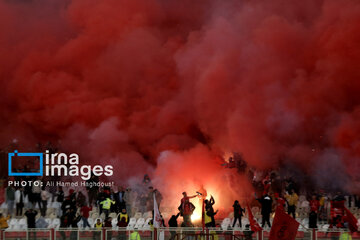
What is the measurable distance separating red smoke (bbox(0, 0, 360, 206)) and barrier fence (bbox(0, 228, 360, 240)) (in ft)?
25.7

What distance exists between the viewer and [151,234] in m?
19.4

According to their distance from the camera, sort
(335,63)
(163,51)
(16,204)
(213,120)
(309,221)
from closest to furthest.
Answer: (309,221)
(16,204)
(335,63)
(213,120)
(163,51)

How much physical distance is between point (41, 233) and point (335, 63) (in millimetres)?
12651

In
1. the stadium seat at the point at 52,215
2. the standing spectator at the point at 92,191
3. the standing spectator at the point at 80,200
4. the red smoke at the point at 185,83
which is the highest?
the red smoke at the point at 185,83

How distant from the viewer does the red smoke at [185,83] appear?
89.6 feet

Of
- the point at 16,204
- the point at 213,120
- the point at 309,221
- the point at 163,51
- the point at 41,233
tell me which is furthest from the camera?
the point at 163,51

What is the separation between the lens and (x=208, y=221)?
69.9ft

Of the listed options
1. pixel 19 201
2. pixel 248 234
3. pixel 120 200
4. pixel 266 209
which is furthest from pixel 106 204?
pixel 248 234

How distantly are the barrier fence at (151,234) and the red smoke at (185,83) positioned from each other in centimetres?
784

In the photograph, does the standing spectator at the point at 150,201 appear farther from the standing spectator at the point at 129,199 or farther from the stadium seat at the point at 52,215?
the stadium seat at the point at 52,215

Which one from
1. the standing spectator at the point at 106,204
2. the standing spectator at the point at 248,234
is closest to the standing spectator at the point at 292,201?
the standing spectator at the point at 248,234

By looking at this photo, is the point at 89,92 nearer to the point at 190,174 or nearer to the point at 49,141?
the point at 49,141

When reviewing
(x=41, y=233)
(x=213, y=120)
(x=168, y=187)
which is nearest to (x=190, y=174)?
(x=168, y=187)

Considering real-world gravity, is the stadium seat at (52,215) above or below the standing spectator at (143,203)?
below
